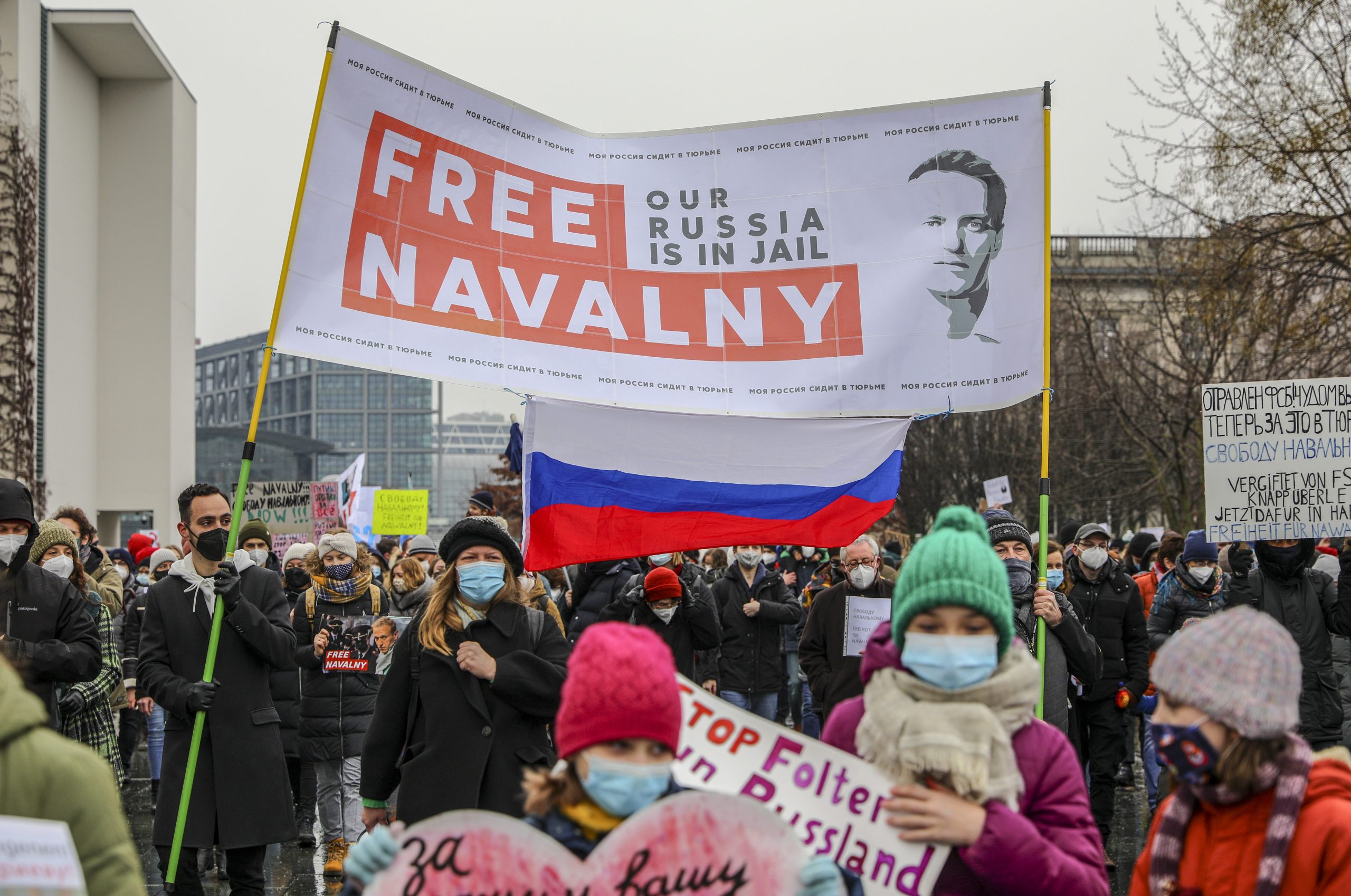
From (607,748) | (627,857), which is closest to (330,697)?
(607,748)

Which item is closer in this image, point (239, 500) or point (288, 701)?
point (239, 500)

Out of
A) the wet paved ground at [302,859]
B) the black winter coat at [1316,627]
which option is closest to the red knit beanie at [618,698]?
the wet paved ground at [302,859]

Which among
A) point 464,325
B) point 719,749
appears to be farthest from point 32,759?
point 464,325

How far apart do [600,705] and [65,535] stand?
6.13m

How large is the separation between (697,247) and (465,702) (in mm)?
2305

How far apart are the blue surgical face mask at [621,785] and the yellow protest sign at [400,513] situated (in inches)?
733

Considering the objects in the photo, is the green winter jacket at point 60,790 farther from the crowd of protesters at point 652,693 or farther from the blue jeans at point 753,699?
the blue jeans at point 753,699

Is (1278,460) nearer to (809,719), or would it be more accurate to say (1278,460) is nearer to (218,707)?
(809,719)

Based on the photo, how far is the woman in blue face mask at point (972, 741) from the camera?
2.70 meters

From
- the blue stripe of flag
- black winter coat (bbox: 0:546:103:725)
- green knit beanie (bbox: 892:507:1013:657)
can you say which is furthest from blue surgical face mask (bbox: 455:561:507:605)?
green knit beanie (bbox: 892:507:1013:657)

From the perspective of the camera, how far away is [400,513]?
69.6ft

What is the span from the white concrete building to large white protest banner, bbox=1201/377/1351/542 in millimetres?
34744

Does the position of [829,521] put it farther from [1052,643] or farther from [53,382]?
[53,382]

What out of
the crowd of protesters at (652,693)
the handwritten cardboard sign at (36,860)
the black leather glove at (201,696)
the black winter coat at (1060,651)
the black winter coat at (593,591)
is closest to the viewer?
the handwritten cardboard sign at (36,860)
